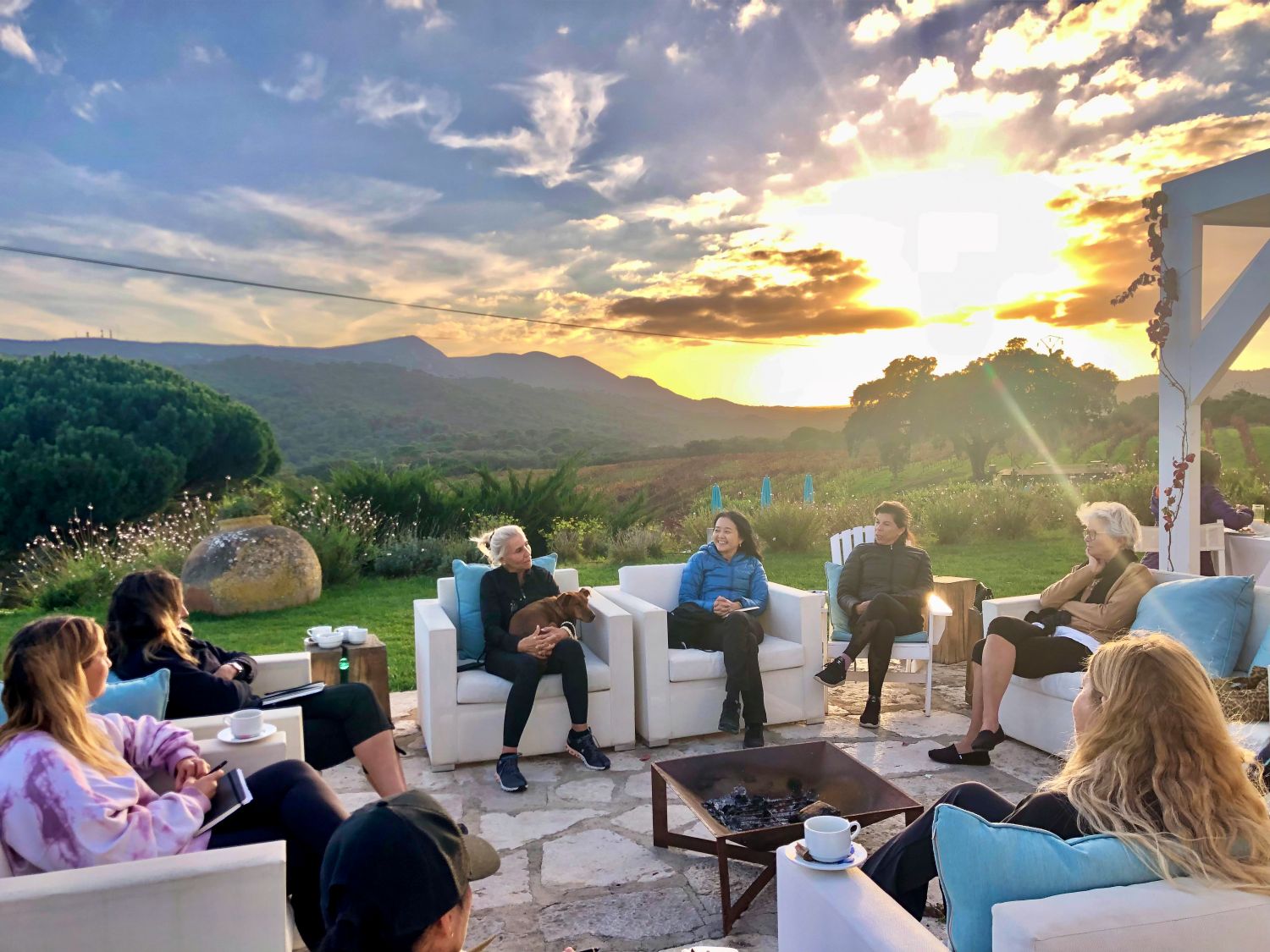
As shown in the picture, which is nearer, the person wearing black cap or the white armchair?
the person wearing black cap

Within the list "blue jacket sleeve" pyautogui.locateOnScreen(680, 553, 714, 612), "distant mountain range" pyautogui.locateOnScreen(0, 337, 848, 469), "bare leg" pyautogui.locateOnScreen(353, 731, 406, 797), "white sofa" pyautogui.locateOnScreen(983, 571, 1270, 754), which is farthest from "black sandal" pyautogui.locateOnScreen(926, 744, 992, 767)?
"distant mountain range" pyautogui.locateOnScreen(0, 337, 848, 469)

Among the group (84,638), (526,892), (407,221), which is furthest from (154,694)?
(407,221)

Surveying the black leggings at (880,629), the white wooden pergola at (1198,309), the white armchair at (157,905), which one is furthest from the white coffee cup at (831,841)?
the white wooden pergola at (1198,309)

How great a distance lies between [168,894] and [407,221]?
544 inches

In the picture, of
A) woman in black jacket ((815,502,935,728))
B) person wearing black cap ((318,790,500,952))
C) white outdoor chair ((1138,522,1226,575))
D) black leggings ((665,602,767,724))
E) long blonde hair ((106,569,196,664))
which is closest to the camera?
person wearing black cap ((318,790,500,952))

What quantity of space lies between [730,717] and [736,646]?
35cm

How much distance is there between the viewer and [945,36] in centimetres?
905

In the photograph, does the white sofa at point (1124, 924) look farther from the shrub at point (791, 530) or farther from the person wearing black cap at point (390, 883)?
the shrub at point (791, 530)

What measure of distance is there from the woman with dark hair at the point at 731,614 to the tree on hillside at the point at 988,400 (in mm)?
13221

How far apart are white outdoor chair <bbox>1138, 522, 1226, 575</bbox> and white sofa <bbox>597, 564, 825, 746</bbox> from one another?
8.78ft

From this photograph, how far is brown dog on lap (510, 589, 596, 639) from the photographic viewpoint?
171 inches

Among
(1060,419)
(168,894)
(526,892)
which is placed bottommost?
(526,892)

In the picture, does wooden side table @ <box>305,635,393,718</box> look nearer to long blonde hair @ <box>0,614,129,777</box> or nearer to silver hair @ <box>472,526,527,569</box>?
silver hair @ <box>472,526,527,569</box>

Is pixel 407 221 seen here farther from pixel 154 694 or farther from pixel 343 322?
pixel 154 694
